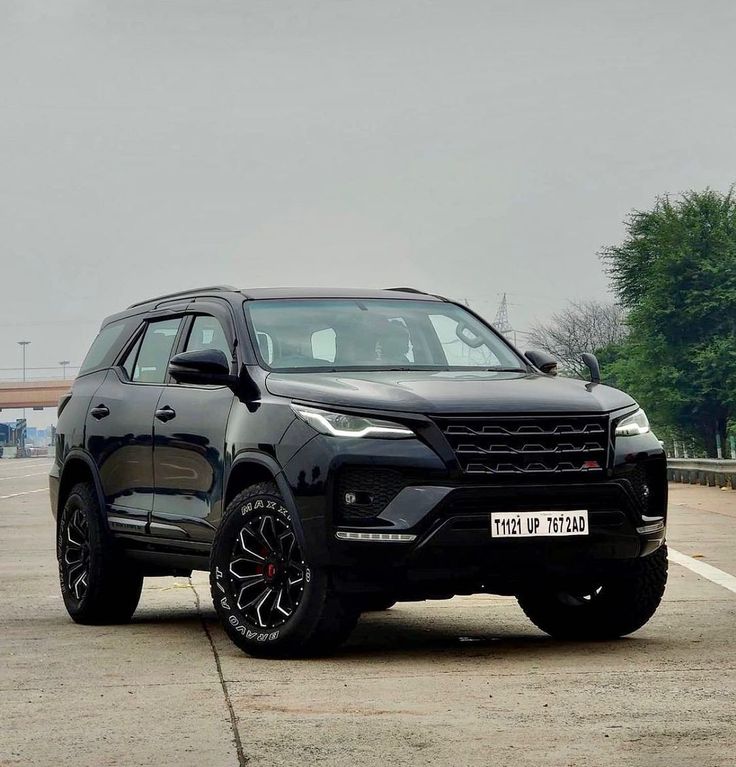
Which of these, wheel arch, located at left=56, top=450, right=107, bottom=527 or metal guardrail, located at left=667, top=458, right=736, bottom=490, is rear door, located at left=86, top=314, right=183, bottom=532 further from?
metal guardrail, located at left=667, top=458, right=736, bottom=490

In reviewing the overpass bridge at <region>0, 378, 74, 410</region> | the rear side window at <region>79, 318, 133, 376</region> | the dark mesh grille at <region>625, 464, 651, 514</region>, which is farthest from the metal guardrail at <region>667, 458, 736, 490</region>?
the overpass bridge at <region>0, 378, 74, 410</region>

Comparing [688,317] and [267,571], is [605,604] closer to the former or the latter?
[267,571]

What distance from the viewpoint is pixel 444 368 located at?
8781 mm

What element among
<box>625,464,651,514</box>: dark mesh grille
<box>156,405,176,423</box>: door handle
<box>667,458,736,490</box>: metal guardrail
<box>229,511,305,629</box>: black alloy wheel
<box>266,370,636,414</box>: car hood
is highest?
<box>266,370,636,414</box>: car hood

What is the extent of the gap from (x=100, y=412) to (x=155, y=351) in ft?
1.65

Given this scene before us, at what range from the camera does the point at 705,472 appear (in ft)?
106

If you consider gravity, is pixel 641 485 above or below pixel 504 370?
below

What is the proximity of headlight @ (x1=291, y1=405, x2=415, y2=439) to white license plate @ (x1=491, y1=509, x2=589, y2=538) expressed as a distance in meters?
0.55

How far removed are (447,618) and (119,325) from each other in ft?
8.92

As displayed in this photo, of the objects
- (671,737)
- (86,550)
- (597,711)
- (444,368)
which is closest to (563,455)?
(444,368)

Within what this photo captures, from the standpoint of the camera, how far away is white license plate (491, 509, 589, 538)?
7.59 metres

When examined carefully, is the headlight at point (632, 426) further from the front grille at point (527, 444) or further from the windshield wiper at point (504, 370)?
the windshield wiper at point (504, 370)

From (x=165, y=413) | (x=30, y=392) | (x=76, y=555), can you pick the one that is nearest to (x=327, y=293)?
(x=165, y=413)

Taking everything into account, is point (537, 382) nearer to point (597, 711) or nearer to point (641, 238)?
point (597, 711)
